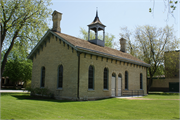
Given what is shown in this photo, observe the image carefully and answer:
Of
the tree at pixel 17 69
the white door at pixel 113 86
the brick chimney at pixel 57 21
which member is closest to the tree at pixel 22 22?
the brick chimney at pixel 57 21

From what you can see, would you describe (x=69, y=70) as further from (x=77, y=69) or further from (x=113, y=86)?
(x=113, y=86)

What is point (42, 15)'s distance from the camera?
23188mm

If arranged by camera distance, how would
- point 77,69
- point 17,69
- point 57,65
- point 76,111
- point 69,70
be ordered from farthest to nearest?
1. point 17,69
2. point 57,65
3. point 69,70
4. point 77,69
5. point 76,111

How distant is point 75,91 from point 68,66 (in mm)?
2583

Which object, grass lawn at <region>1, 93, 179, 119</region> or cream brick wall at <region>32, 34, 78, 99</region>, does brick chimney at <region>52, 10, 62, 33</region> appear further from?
grass lawn at <region>1, 93, 179, 119</region>

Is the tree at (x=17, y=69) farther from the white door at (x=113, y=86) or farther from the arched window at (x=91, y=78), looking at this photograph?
the arched window at (x=91, y=78)

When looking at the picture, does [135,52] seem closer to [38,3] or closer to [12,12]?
[38,3]

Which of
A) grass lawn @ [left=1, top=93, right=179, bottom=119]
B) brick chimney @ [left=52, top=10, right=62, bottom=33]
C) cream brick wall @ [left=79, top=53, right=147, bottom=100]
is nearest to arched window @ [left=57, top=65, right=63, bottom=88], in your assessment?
cream brick wall @ [left=79, top=53, right=147, bottom=100]

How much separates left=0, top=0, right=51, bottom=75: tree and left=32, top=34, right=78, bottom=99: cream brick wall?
3.92 meters

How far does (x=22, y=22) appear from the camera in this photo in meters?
21.5

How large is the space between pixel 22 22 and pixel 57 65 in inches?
305

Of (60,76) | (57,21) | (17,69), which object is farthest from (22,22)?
(17,69)

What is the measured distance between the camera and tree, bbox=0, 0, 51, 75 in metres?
20.5

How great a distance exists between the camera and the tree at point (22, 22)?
20.5m
